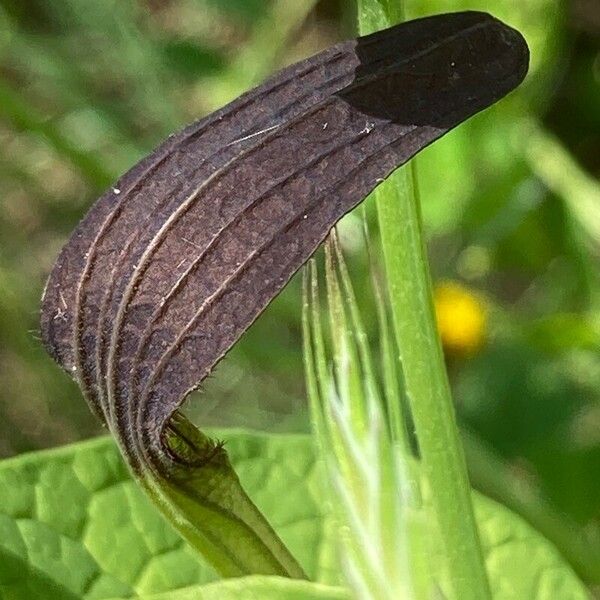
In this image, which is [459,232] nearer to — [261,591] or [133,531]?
[133,531]

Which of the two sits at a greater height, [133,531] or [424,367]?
[133,531]

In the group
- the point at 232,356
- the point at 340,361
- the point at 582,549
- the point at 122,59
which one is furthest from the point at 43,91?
the point at 340,361

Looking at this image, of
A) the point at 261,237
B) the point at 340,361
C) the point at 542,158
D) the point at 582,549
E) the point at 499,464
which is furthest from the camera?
the point at 542,158

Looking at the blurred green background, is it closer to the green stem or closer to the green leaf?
the green leaf

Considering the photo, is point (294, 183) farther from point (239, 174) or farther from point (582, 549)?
point (582, 549)

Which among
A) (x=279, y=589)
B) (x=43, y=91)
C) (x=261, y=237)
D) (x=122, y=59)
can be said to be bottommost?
(x=279, y=589)

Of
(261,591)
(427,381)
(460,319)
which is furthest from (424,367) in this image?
(460,319)

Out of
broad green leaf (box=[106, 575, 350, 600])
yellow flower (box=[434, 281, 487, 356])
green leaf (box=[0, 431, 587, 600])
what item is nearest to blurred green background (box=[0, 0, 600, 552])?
yellow flower (box=[434, 281, 487, 356])
